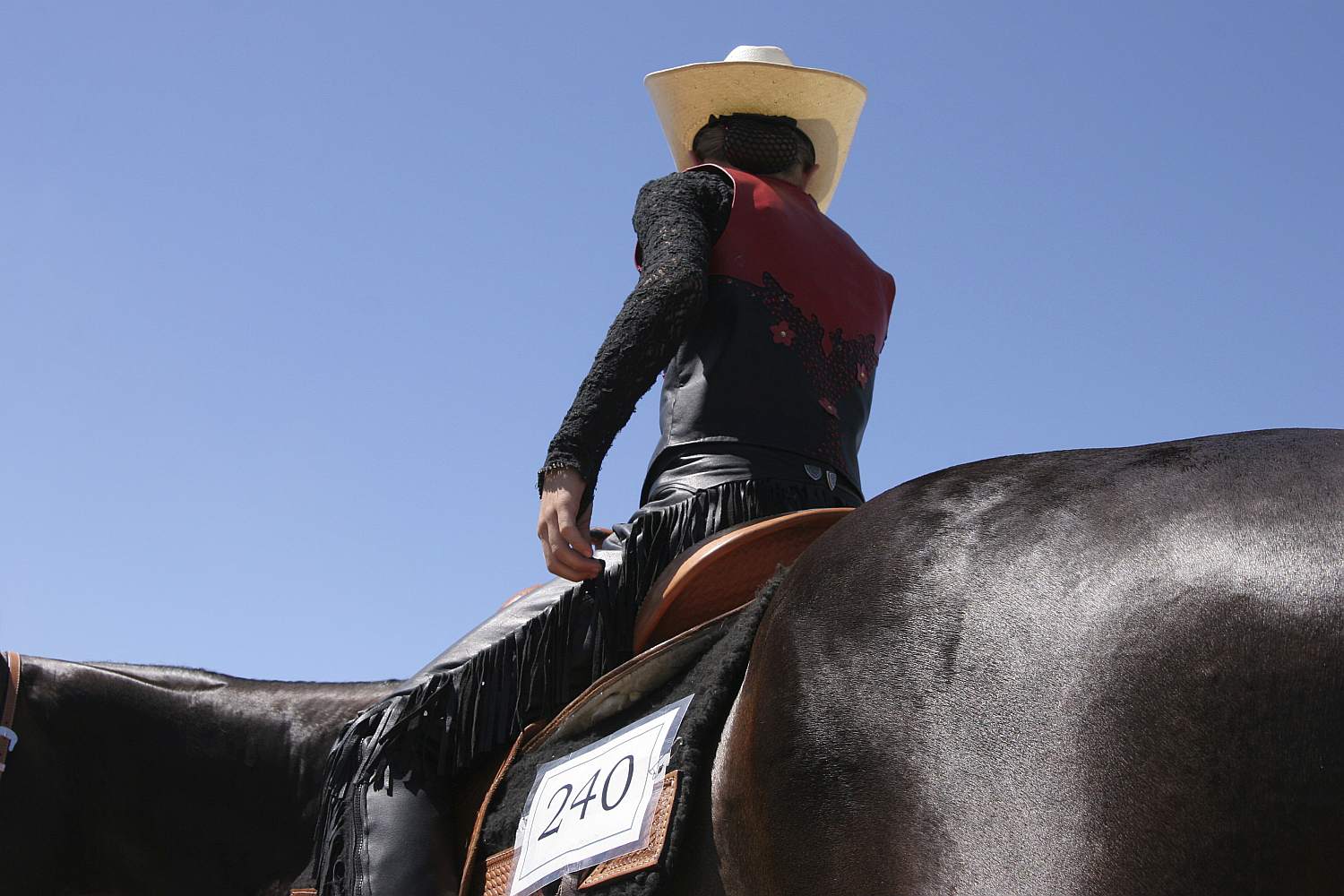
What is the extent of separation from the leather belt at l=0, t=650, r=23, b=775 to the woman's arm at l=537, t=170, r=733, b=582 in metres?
2.15

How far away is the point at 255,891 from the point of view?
4.05 m

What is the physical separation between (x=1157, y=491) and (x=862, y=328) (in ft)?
5.24

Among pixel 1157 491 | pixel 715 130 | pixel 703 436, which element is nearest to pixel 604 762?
pixel 703 436

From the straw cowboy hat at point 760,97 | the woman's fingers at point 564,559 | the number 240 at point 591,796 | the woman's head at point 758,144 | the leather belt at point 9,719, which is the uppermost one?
the straw cowboy hat at point 760,97

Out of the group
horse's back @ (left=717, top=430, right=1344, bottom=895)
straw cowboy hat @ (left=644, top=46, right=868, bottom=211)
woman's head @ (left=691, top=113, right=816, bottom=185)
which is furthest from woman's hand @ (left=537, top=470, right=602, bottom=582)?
straw cowboy hat @ (left=644, top=46, right=868, bottom=211)

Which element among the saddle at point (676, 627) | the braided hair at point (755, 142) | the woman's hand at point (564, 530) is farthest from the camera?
the braided hair at point (755, 142)

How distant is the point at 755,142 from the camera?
3562mm

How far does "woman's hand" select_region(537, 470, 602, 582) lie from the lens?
277 cm

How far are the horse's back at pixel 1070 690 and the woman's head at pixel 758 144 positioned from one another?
1.65 m

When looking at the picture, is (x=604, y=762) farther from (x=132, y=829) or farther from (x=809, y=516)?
(x=132, y=829)

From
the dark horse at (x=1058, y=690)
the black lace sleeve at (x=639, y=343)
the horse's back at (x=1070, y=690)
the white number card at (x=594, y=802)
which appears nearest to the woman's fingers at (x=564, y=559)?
the black lace sleeve at (x=639, y=343)

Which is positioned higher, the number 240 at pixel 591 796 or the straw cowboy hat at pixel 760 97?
the straw cowboy hat at pixel 760 97

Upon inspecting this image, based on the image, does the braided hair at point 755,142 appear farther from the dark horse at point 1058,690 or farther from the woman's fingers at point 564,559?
the dark horse at point 1058,690

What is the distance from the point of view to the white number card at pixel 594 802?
7.41 feet
